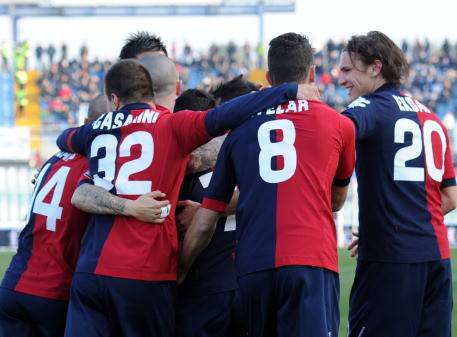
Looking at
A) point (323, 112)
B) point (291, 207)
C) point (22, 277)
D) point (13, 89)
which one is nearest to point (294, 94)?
point (323, 112)

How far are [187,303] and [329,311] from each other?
106cm

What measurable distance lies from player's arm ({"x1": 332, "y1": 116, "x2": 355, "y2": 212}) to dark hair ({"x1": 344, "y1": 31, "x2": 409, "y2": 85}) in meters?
0.70

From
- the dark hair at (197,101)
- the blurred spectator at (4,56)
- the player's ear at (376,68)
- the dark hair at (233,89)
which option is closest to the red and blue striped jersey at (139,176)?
the dark hair at (197,101)

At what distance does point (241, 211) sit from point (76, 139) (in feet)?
3.79

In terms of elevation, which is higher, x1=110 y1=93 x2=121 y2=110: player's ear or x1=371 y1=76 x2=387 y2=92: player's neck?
x1=371 y1=76 x2=387 y2=92: player's neck

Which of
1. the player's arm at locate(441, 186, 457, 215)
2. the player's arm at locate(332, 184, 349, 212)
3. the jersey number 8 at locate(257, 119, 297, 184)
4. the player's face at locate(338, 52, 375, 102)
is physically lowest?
the player's arm at locate(441, 186, 457, 215)

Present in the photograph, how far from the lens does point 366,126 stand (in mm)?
5070

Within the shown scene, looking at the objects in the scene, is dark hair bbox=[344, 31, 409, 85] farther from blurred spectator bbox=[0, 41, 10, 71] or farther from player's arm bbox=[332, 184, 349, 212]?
blurred spectator bbox=[0, 41, 10, 71]

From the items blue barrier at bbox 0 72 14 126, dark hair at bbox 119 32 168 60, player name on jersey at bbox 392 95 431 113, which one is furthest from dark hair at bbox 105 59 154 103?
blue barrier at bbox 0 72 14 126

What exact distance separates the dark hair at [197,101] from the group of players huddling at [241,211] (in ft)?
0.04

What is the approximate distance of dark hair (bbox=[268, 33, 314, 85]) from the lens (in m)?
4.73

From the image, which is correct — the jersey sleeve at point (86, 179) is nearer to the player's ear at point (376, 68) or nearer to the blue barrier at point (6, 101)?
the player's ear at point (376, 68)

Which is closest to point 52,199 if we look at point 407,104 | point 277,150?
point 277,150

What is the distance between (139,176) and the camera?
16.3 feet
